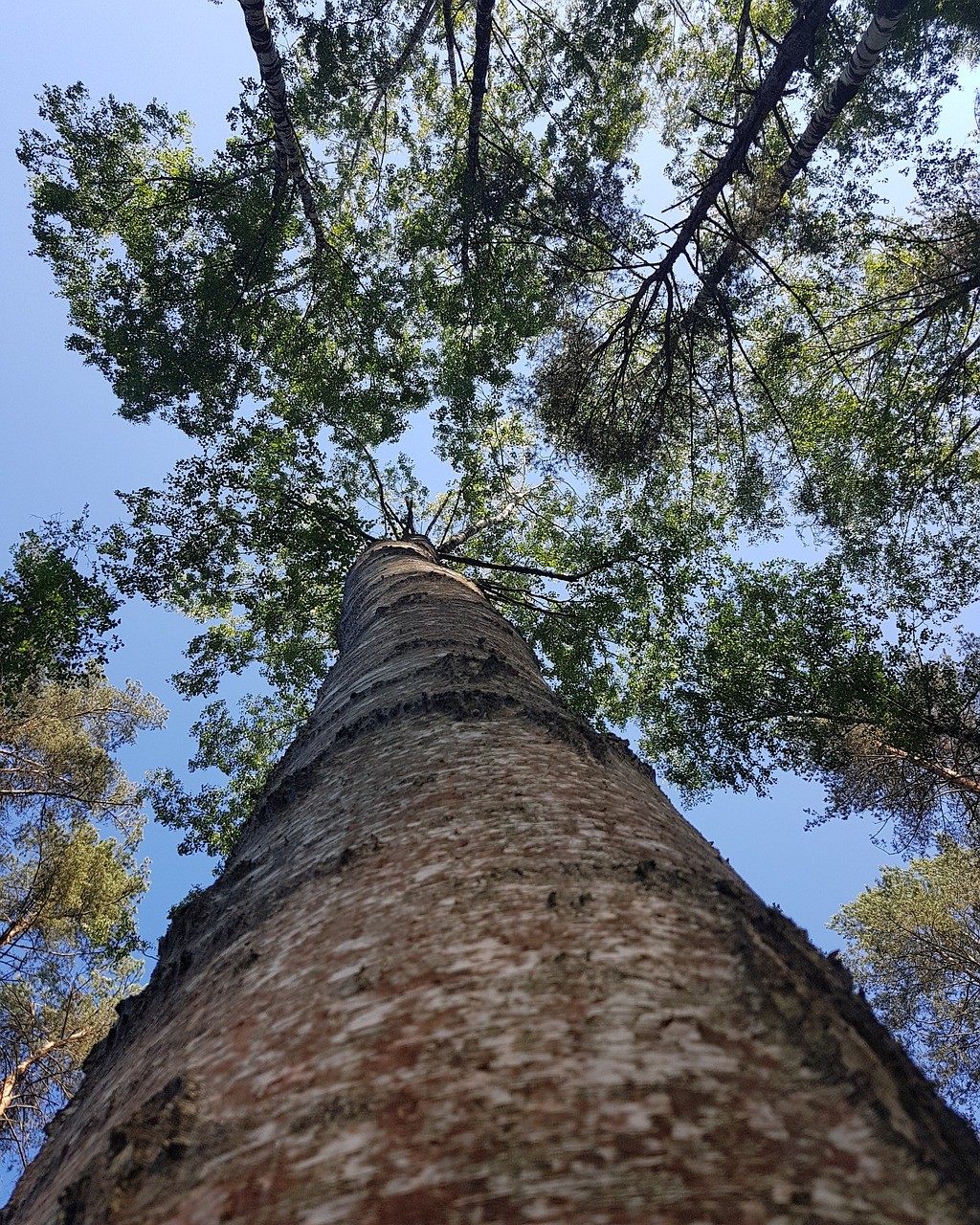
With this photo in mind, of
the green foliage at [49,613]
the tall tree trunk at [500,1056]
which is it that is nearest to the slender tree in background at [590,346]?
the green foliage at [49,613]

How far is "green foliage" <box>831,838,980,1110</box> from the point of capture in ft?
34.4

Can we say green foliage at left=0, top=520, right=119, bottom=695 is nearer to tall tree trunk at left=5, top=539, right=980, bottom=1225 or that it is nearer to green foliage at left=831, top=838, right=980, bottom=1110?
tall tree trunk at left=5, top=539, right=980, bottom=1225

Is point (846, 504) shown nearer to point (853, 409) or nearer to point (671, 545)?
point (853, 409)

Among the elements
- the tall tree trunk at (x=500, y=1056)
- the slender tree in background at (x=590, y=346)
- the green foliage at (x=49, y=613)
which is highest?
the slender tree in background at (x=590, y=346)

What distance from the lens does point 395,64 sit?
8.77m

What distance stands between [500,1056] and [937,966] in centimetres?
1327

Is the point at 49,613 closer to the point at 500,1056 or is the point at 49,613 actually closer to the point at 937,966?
the point at 500,1056

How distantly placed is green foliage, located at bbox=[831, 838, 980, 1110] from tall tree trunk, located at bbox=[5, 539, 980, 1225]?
11.5 metres

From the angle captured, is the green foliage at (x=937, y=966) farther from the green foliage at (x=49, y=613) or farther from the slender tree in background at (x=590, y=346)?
the green foliage at (x=49, y=613)

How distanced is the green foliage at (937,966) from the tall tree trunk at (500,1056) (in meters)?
11.5

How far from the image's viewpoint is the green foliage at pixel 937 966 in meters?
10.5

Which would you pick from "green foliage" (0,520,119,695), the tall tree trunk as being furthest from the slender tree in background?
the tall tree trunk

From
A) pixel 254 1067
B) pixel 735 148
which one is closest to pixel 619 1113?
pixel 254 1067

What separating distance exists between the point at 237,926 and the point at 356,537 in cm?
833
